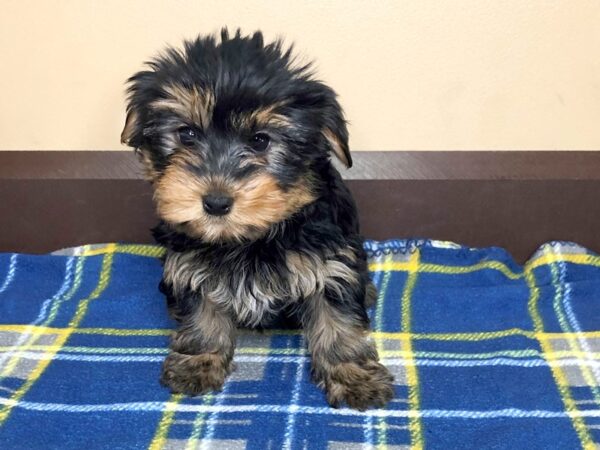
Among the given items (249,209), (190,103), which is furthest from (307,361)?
(190,103)

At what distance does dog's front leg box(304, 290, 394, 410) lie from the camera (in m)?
1.89


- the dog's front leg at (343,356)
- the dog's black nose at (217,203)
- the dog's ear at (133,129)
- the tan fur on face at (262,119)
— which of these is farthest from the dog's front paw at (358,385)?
the dog's ear at (133,129)

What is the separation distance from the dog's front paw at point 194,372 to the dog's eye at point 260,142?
2.11 ft

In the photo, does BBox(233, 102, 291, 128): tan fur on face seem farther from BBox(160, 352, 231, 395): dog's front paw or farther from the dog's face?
BBox(160, 352, 231, 395): dog's front paw

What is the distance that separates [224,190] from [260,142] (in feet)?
0.57

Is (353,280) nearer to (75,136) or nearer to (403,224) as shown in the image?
(403,224)

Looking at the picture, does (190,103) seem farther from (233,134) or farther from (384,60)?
(384,60)

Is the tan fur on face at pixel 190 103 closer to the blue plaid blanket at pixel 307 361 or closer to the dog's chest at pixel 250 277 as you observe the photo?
the dog's chest at pixel 250 277

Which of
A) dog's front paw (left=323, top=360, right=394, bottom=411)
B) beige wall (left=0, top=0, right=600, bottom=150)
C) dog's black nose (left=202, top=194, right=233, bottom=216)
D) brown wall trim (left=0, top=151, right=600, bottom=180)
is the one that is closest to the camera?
dog's black nose (left=202, top=194, right=233, bottom=216)

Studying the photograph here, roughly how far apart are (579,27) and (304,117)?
4.02 ft

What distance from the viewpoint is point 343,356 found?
195 centimetres

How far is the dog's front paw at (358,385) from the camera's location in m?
1.87

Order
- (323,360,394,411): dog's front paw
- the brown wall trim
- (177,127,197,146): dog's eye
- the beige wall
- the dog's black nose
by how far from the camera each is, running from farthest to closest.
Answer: the brown wall trim < the beige wall < (323,360,394,411): dog's front paw < (177,127,197,146): dog's eye < the dog's black nose

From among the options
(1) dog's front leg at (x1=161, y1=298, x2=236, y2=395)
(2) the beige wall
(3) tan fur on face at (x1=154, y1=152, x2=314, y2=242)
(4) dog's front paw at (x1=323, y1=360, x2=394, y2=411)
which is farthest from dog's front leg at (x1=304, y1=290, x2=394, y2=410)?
(2) the beige wall
